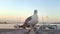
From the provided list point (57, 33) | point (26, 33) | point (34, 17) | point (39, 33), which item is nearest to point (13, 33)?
point (26, 33)

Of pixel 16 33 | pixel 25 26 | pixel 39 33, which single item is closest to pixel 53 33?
pixel 39 33

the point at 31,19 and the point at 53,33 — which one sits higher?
the point at 31,19

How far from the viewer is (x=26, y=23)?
8836mm

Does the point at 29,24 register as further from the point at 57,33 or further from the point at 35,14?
the point at 57,33

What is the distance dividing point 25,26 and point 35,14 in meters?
0.91

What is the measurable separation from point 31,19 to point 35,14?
0.36 m

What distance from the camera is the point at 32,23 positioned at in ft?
27.7

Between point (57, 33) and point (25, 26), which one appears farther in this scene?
point (25, 26)

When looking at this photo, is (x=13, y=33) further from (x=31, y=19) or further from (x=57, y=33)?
(x=57, y=33)

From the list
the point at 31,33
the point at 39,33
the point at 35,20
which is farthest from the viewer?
the point at 35,20

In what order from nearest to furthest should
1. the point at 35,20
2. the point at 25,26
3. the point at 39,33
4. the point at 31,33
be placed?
the point at 31,33
the point at 39,33
the point at 35,20
the point at 25,26

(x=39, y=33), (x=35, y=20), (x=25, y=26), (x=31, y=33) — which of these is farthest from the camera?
(x=25, y=26)

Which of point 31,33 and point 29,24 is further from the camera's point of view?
point 29,24

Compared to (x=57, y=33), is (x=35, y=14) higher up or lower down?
higher up
